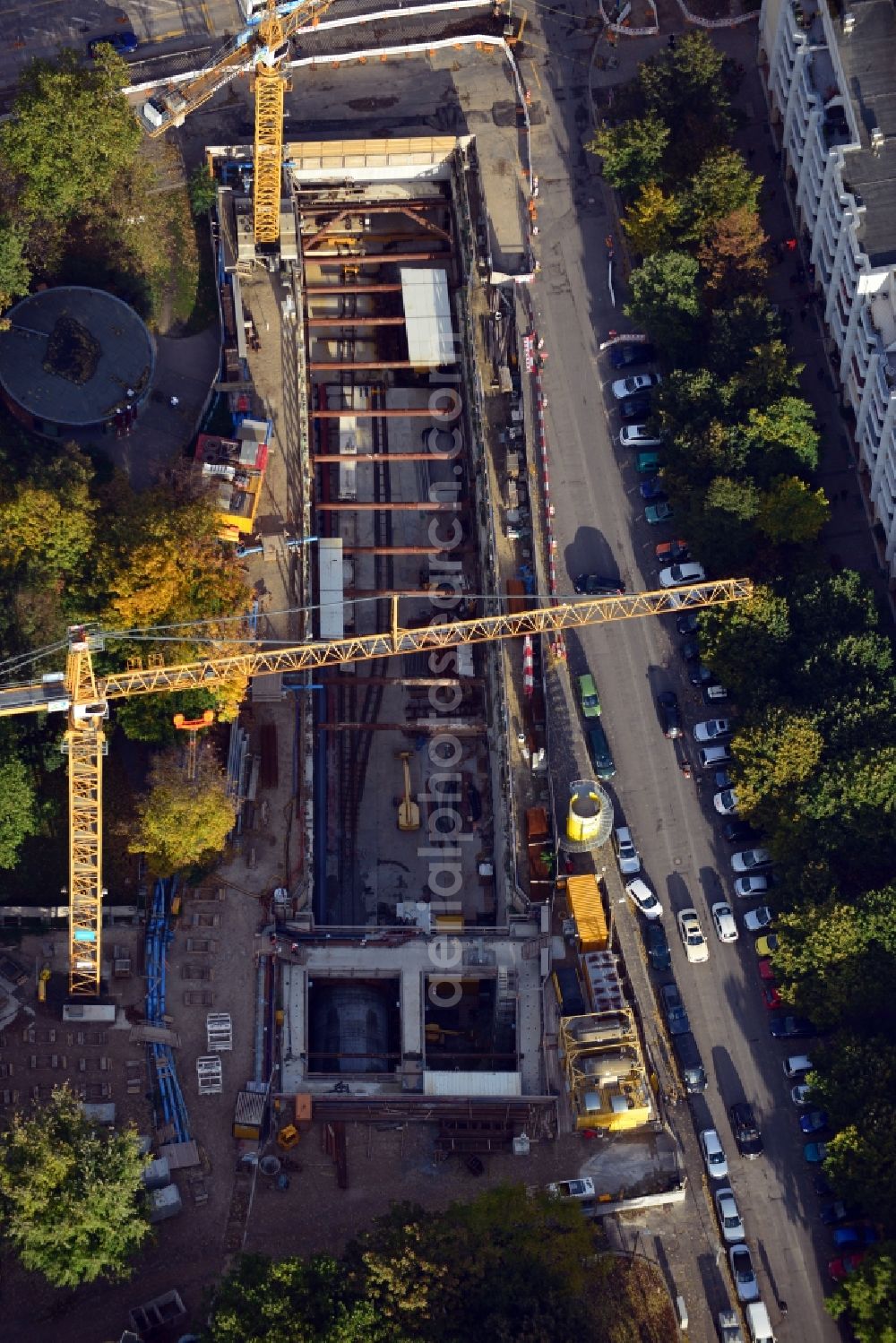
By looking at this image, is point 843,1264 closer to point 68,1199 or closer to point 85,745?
point 68,1199

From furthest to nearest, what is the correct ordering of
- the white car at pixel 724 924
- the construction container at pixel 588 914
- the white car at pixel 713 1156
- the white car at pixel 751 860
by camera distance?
the white car at pixel 751 860 < the white car at pixel 724 924 < the construction container at pixel 588 914 < the white car at pixel 713 1156

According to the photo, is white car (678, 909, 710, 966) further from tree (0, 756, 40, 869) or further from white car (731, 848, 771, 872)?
tree (0, 756, 40, 869)

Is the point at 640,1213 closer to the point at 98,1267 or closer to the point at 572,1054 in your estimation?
the point at 572,1054

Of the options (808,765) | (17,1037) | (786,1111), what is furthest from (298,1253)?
(808,765)

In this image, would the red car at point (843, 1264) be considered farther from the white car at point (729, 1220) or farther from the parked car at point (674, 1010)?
the parked car at point (674, 1010)

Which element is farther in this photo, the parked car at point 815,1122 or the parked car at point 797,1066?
the parked car at point 797,1066

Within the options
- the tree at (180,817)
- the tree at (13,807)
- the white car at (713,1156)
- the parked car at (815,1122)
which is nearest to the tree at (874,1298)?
the parked car at (815,1122)
